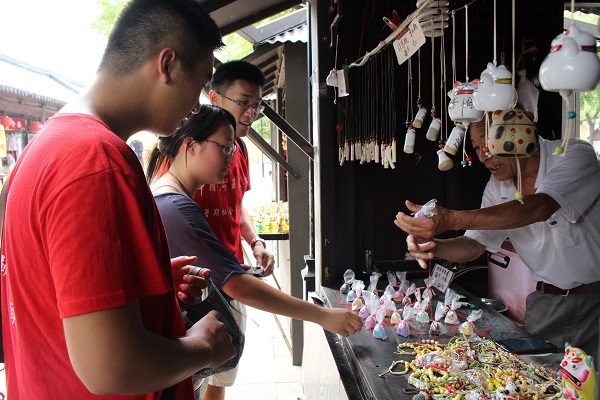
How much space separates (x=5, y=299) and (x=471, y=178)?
255 cm

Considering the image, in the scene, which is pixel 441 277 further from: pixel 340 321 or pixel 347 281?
pixel 340 321

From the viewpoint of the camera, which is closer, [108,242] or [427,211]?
[108,242]

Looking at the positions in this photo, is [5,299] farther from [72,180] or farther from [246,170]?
[246,170]

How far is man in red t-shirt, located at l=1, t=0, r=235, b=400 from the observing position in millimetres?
762

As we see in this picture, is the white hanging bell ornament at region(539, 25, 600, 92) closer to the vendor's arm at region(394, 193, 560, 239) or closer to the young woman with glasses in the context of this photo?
the vendor's arm at region(394, 193, 560, 239)

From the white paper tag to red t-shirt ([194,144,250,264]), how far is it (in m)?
1.11

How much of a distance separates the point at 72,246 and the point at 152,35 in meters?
0.49

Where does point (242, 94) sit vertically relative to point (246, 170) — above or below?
above

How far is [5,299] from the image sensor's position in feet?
3.26

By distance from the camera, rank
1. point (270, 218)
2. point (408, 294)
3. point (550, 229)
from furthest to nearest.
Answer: point (270, 218), point (408, 294), point (550, 229)

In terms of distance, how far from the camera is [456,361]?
1647 mm

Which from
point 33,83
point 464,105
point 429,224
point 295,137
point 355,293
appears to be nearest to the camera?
point 464,105

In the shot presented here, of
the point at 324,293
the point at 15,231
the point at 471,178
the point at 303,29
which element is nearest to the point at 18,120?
the point at 303,29

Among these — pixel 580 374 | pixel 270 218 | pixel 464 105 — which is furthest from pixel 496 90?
pixel 270 218
